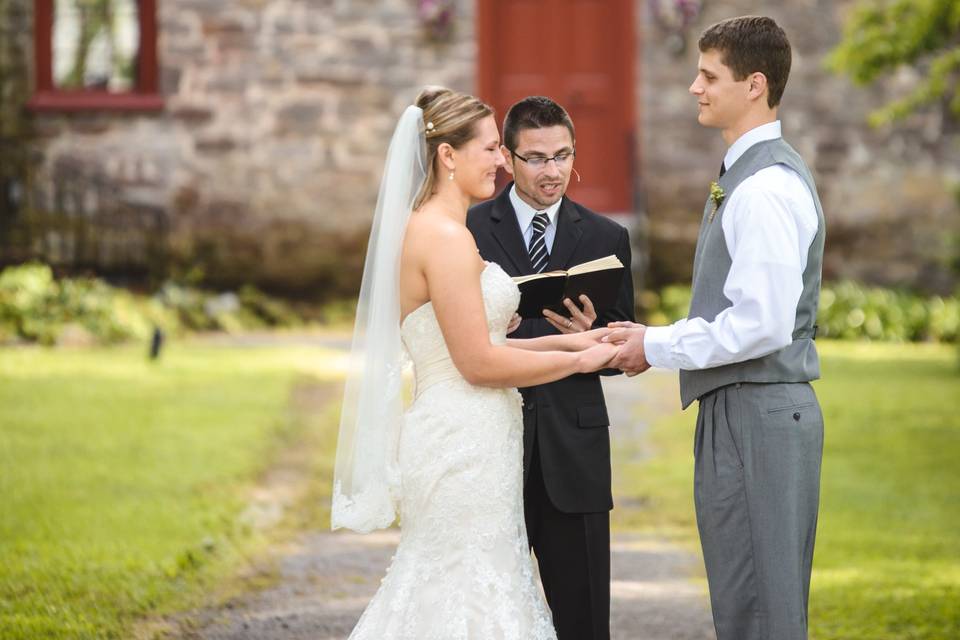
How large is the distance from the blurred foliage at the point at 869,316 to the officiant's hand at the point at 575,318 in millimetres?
9630

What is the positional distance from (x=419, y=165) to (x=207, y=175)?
11.3m

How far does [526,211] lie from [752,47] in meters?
1.11

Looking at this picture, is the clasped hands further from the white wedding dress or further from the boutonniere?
the boutonniere

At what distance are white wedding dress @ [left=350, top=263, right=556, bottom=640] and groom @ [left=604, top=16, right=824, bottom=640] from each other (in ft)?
2.02

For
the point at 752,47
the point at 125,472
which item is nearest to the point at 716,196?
the point at 752,47

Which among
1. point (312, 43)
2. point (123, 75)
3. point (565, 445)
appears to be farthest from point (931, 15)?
point (123, 75)

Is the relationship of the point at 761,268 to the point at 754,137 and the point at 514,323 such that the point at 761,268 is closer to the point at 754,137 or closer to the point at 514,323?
the point at 754,137

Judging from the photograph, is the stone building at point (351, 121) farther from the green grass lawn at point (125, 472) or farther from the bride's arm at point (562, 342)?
the bride's arm at point (562, 342)

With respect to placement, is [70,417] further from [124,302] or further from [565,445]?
[565,445]

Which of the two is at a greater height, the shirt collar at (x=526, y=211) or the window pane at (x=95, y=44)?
the window pane at (x=95, y=44)

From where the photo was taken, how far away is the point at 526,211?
15.0 feet

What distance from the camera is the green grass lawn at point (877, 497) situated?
5.89m

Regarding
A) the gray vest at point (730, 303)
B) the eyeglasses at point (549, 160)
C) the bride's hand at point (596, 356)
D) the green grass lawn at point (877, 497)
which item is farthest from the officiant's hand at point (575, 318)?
the green grass lawn at point (877, 497)

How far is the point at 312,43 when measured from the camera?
49.3ft
